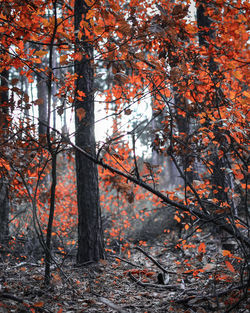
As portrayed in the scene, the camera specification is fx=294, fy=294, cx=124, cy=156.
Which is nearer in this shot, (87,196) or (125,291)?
(125,291)

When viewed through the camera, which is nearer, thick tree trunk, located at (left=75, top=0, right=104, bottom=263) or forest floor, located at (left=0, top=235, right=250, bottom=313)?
forest floor, located at (left=0, top=235, right=250, bottom=313)

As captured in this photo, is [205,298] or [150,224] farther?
[150,224]

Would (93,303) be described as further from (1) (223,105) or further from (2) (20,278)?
(1) (223,105)

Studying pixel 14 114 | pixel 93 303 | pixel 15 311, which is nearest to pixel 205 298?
pixel 93 303

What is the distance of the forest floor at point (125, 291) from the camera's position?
8.75 feet

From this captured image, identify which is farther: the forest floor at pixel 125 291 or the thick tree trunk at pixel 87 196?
the thick tree trunk at pixel 87 196

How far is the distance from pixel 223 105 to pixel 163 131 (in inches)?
33.0

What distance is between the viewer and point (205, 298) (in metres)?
2.89

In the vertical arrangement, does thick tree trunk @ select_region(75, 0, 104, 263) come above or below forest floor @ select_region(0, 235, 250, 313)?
above

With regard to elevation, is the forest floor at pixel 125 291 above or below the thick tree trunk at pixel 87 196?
below

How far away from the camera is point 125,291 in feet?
12.4

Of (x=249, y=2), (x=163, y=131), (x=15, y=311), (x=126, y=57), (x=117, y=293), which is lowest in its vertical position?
(x=117, y=293)

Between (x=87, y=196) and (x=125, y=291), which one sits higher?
(x=87, y=196)

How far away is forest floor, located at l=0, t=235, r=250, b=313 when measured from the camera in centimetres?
267
